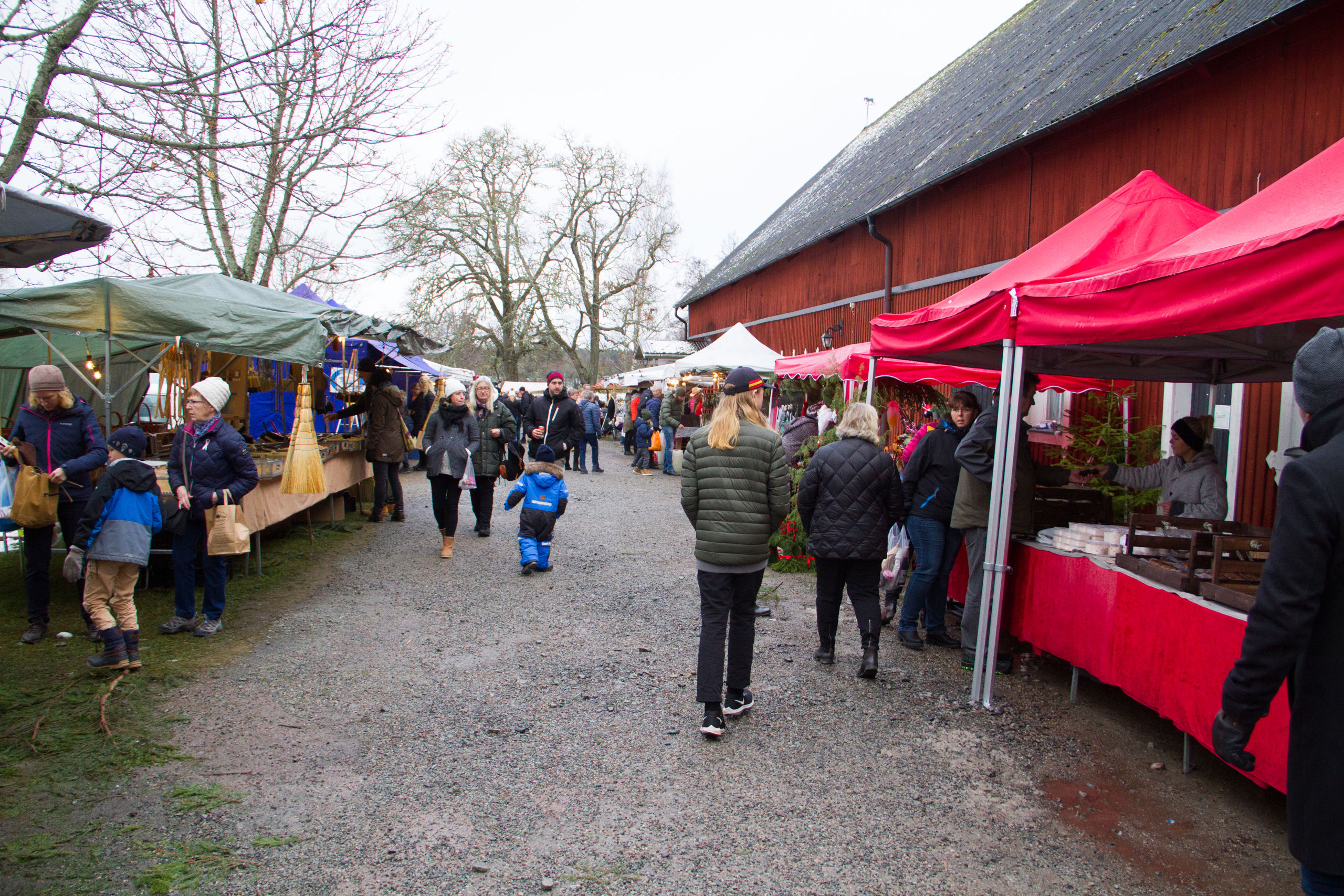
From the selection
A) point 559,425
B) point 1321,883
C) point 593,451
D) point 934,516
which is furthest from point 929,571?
point 593,451

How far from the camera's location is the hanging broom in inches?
280

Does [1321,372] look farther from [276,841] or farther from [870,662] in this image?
[276,841]

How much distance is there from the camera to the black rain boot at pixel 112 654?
4.48m

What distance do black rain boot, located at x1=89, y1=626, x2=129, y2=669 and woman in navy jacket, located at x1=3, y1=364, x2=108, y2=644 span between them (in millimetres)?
578

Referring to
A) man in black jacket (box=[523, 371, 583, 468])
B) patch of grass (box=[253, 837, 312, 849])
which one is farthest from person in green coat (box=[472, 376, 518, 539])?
patch of grass (box=[253, 837, 312, 849])

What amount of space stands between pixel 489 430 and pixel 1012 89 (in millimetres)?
9494

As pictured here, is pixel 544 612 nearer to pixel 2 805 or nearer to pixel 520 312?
pixel 2 805

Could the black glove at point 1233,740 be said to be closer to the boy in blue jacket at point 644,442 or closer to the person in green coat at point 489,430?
the person in green coat at point 489,430

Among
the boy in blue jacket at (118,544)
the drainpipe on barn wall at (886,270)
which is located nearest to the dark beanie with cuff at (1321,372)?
the boy in blue jacket at (118,544)

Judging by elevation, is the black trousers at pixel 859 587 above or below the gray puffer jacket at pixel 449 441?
below

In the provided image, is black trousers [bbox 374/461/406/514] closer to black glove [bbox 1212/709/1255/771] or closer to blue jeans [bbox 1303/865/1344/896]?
black glove [bbox 1212/709/1255/771]

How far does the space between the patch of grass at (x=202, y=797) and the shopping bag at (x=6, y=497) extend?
11.0 ft

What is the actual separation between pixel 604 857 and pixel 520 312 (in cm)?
3678

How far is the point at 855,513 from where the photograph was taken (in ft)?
15.2
